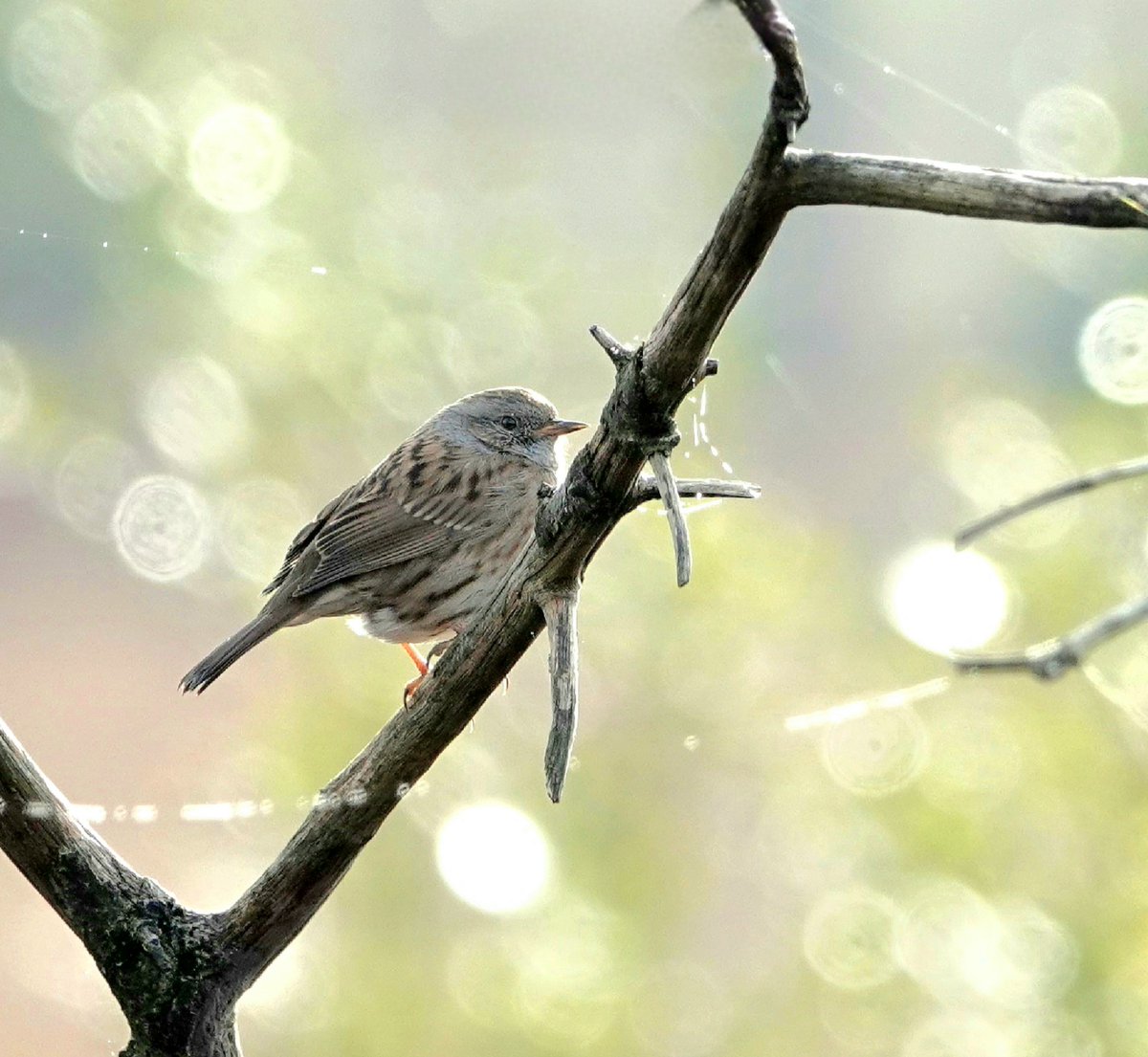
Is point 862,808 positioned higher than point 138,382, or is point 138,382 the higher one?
point 138,382

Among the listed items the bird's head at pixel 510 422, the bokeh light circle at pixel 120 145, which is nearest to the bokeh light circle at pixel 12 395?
the bokeh light circle at pixel 120 145

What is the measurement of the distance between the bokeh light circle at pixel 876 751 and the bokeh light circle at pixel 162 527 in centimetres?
156

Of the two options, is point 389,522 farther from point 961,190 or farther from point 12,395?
point 961,190

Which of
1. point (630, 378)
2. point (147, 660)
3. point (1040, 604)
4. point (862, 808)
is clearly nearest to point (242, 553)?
point (147, 660)

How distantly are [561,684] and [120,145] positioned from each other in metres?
2.71

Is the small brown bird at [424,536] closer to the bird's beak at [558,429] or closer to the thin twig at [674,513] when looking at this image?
the bird's beak at [558,429]

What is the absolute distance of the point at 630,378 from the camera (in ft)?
3.48

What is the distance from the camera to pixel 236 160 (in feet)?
10.7

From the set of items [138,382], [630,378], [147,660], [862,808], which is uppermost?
[630,378]

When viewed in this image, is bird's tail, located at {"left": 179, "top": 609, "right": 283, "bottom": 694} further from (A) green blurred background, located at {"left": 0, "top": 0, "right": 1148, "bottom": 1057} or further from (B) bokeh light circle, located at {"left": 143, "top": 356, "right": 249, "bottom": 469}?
(B) bokeh light circle, located at {"left": 143, "top": 356, "right": 249, "bottom": 469}

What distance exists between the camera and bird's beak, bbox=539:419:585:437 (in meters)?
2.73

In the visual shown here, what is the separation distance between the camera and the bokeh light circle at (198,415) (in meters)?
3.33

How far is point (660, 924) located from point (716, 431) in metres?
1.12

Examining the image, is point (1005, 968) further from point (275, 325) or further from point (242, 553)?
point (275, 325)
